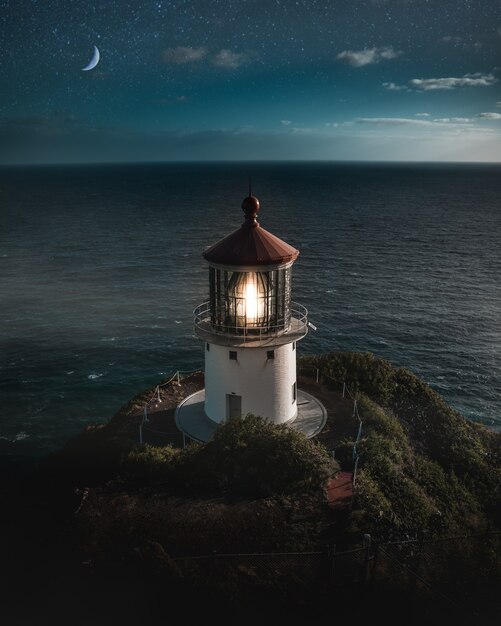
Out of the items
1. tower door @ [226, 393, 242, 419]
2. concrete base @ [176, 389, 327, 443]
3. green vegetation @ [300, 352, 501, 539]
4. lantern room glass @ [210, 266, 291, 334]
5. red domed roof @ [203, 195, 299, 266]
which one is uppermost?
red domed roof @ [203, 195, 299, 266]

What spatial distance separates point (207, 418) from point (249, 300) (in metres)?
5.60

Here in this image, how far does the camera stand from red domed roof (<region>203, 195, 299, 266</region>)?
18188 millimetres

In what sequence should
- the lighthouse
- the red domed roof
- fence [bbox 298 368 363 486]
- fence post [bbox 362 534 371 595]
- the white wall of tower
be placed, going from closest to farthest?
fence post [bbox 362 534 371 595] → fence [bbox 298 368 363 486] → the red domed roof → the lighthouse → the white wall of tower

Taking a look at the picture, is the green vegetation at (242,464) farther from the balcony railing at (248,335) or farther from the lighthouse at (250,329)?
the balcony railing at (248,335)

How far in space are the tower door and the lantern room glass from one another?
2.69 meters

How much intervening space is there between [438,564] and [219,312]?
10.8m

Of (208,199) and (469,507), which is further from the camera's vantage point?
(208,199)

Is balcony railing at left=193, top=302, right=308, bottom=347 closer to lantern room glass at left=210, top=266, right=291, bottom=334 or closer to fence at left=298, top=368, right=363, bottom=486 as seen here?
lantern room glass at left=210, top=266, right=291, bottom=334

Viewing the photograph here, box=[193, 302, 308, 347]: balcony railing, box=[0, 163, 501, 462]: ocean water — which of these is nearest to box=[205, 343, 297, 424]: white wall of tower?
box=[193, 302, 308, 347]: balcony railing

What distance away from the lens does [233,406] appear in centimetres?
2014

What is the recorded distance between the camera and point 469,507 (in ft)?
61.6

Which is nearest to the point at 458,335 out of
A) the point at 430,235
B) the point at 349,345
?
the point at 349,345

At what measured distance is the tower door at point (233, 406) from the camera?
65.6 feet

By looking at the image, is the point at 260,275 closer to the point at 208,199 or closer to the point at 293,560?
the point at 293,560
